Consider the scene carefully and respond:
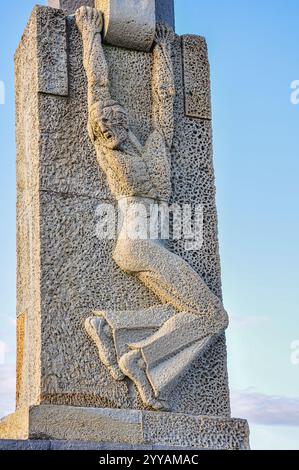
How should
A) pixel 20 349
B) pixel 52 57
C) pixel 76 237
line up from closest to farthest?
pixel 76 237, pixel 52 57, pixel 20 349

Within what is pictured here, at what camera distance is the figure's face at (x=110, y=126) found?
21.9 ft

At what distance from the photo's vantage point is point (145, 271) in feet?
21.7

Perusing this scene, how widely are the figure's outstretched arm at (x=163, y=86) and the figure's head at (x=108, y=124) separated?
35 cm

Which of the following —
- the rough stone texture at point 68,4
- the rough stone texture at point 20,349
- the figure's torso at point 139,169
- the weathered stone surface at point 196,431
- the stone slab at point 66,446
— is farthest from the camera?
the rough stone texture at point 68,4

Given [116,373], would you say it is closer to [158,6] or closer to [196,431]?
Result: [196,431]

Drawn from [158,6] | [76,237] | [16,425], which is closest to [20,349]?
[16,425]

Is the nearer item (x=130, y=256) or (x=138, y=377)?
(x=138, y=377)

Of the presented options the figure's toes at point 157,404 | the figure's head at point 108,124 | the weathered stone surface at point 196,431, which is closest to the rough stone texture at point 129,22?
the figure's head at point 108,124

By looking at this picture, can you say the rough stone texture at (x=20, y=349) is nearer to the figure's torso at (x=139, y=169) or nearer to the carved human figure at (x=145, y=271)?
the carved human figure at (x=145, y=271)

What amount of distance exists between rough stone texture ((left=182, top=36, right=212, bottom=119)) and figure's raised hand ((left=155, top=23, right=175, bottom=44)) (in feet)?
0.42

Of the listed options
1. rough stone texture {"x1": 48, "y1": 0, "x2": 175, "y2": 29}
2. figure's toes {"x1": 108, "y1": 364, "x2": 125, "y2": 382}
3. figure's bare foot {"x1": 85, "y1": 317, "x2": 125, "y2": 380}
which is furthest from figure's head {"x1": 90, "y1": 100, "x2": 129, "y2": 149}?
figure's toes {"x1": 108, "y1": 364, "x2": 125, "y2": 382}

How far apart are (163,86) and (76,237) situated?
1316 millimetres

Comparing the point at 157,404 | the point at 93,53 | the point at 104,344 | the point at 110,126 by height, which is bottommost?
the point at 157,404
